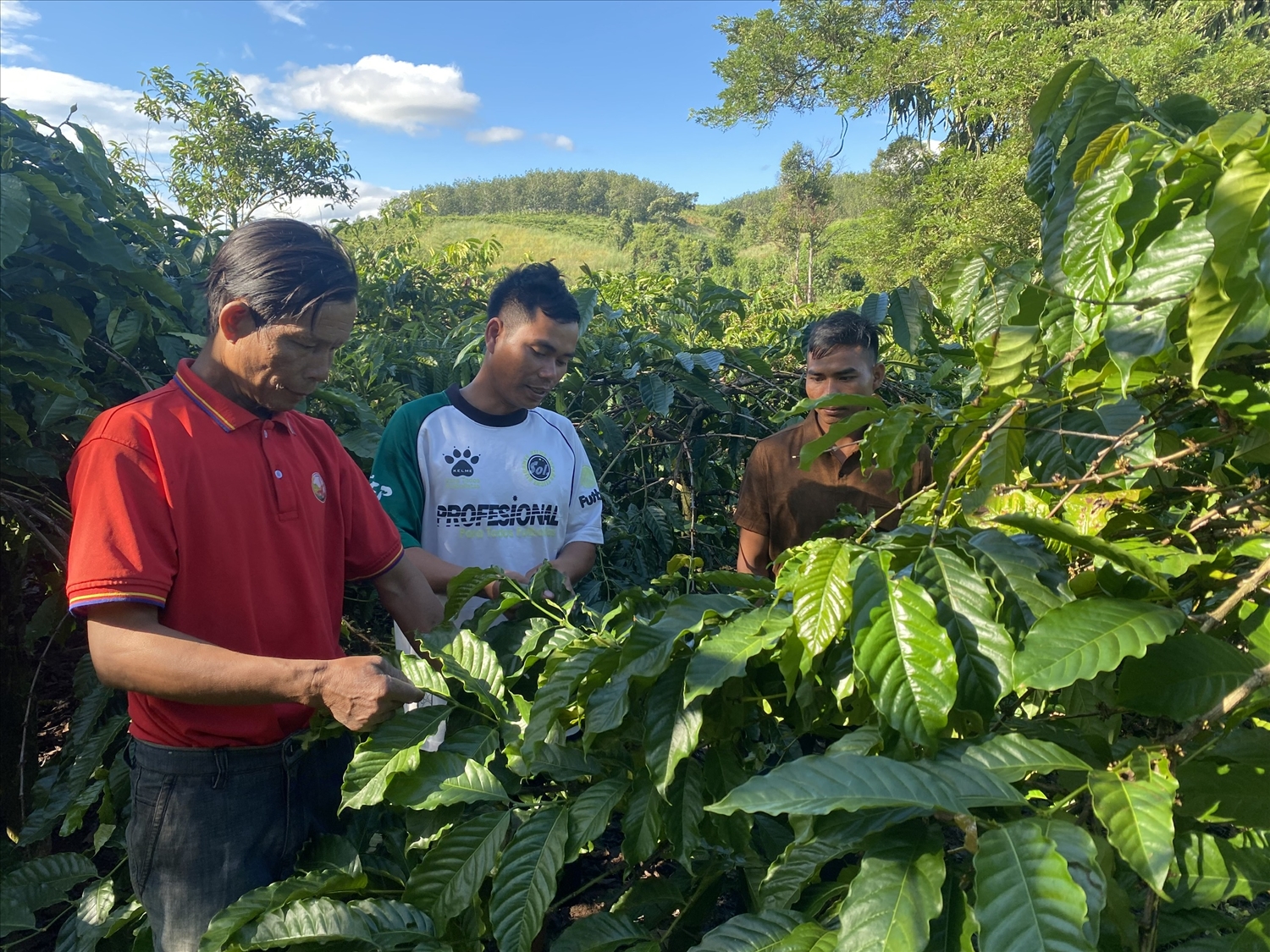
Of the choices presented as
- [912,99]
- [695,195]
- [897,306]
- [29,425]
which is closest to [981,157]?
[912,99]

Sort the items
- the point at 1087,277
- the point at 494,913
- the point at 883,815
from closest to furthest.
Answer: the point at 883,815, the point at 1087,277, the point at 494,913

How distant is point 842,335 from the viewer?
2.61 metres

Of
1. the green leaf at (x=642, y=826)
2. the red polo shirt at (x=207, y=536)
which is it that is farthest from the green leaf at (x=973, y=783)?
the red polo shirt at (x=207, y=536)

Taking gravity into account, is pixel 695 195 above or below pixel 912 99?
above

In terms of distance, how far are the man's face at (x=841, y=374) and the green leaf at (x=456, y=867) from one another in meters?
1.77

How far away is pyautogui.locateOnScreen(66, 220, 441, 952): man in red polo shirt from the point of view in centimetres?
126

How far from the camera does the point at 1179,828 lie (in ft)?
2.51

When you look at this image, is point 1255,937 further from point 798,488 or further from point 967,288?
point 798,488

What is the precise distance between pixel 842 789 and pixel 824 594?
0.65ft

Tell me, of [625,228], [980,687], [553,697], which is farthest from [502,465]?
[625,228]

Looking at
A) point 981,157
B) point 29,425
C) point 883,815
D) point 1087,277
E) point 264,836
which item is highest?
point 981,157

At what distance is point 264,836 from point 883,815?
1.19 meters

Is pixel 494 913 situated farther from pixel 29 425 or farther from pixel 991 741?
pixel 29 425

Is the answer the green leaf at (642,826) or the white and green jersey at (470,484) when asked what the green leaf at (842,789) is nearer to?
the green leaf at (642,826)
